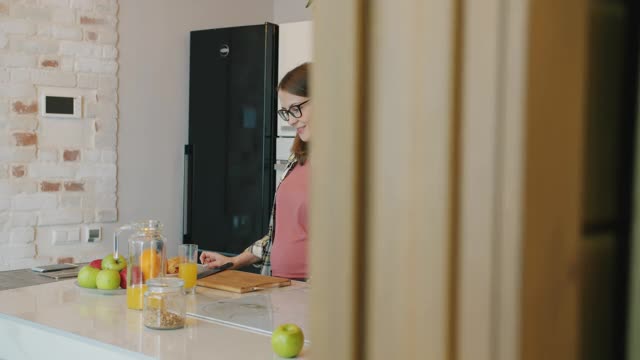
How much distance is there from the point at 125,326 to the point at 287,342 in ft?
1.70

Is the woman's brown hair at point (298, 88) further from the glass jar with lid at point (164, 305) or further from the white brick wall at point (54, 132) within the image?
the white brick wall at point (54, 132)

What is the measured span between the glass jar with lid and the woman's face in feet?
3.41

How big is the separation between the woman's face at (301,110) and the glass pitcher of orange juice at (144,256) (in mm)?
745

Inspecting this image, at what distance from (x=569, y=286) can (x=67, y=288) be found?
2211 mm

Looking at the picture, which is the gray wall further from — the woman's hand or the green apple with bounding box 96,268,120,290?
the green apple with bounding box 96,268,120,290

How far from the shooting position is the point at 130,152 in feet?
12.9

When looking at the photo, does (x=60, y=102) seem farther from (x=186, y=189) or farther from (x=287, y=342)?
(x=287, y=342)

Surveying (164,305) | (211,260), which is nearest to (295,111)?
(211,260)

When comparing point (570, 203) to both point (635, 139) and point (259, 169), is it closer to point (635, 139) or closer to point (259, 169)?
point (635, 139)

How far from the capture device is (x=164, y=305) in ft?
5.88

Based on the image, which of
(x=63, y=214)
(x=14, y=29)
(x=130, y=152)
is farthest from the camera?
(x=130, y=152)

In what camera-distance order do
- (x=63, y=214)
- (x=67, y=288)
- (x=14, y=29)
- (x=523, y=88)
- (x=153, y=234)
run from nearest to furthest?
(x=523, y=88) < (x=153, y=234) < (x=67, y=288) < (x=14, y=29) < (x=63, y=214)

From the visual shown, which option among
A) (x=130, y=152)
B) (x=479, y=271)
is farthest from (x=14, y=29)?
(x=479, y=271)

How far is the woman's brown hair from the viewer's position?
2.75 meters
